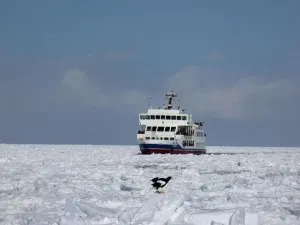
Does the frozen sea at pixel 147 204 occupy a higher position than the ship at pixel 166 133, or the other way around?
the ship at pixel 166 133

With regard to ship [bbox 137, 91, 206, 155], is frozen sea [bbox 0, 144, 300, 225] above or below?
below

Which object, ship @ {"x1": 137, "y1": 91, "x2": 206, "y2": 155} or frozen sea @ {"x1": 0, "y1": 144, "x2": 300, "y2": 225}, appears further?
ship @ {"x1": 137, "y1": 91, "x2": 206, "y2": 155}

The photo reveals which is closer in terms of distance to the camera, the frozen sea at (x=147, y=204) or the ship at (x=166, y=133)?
the frozen sea at (x=147, y=204)

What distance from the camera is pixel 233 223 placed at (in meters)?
7.47

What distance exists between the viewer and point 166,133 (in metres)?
48.3

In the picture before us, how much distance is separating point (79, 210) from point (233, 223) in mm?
2764

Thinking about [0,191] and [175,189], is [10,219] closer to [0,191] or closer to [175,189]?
[0,191]

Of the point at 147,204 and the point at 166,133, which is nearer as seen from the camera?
the point at 147,204

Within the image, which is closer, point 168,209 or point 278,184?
point 168,209

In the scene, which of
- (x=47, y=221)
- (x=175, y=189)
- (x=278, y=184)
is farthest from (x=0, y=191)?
(x=278, y=184)

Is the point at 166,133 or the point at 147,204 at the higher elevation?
the point at 166,133

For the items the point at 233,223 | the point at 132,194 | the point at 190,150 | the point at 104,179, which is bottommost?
the point at 233,223

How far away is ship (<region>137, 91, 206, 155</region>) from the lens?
48.1m

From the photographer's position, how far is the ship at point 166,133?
158ft
